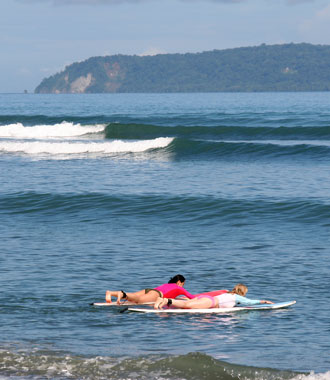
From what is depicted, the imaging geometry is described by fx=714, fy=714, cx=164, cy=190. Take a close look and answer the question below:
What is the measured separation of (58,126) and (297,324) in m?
54.5

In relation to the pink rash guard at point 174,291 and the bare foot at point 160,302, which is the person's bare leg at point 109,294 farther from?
the pink rash guard at point 174,291

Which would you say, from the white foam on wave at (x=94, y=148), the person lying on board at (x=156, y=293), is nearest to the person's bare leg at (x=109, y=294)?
the person lying on board at (x=156, y=293)

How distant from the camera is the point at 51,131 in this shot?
2530 inches

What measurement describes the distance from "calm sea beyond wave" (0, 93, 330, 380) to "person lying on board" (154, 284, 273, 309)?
0.25 meters

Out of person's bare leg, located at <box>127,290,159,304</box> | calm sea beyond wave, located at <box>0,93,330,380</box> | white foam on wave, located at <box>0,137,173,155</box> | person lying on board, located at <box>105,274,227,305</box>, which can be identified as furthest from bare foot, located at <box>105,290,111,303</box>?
white foam on wave, located at <box>0,137,173,155</box>

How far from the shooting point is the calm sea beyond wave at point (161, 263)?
10.8 meters

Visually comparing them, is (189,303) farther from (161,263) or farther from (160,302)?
(161,263)

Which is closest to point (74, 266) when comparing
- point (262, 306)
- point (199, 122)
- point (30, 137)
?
point (262, 306)

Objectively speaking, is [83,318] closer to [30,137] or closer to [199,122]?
[30,137]

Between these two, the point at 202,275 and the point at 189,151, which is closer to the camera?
the point at 202,275

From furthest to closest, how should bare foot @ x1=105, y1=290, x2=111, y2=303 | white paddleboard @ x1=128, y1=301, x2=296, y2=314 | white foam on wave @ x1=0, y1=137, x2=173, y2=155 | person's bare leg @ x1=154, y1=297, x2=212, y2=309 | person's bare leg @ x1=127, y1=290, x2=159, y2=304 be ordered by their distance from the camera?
white foam on wave @ x1=0, y1=137, x2=173, y2=155 → person's bare leg @ x1=127, y1=290, x2=159, y2=304 → bare foot @ x1=105, y1=290, x2=111, y2=303 → person's bare leg @ x1=154, y1=297, x2=212, y2=309 → white paddleboard @ x1=128, y1=301, x2=296, y2=314

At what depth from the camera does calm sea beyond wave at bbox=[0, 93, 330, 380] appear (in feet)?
35.4

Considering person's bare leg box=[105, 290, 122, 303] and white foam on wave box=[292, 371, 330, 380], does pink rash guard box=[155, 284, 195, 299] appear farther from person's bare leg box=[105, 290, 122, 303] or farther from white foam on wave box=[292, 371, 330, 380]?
white foam on wave box=[292, 371, 330, 380]

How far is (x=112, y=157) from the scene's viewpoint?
43188 mm
